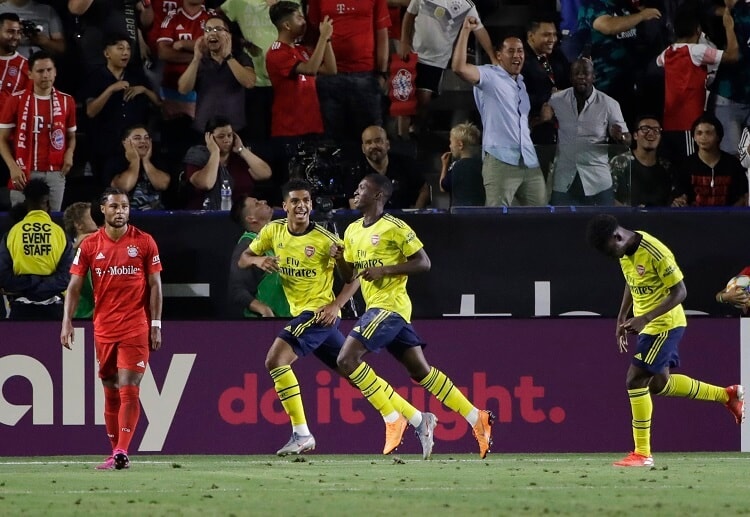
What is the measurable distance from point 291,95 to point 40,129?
2.50 m

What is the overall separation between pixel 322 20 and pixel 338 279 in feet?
9.62

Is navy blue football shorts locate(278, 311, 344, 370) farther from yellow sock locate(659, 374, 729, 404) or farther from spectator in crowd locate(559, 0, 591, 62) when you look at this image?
spectator in crowd locate(559, 0, 591, 62)

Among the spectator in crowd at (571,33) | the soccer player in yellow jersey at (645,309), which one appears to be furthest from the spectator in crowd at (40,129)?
the soccer player in yellow jersey at (645,309)

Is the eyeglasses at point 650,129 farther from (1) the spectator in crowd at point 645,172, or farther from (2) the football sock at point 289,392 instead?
(2) the football sock at point 289,392

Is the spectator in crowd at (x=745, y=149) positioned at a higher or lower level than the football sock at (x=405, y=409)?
higher

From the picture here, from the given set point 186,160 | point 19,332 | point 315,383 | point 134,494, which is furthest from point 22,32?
point 134,494

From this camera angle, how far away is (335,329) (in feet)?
37.6

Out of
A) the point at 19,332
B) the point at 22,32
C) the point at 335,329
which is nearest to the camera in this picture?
the point at 335,329

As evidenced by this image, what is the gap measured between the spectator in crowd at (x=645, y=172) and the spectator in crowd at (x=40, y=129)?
5.24 metres

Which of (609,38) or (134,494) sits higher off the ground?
(609,38)

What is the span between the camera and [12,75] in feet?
45.4

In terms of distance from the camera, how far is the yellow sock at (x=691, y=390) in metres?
11.1

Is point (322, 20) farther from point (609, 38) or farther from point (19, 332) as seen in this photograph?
point (19, 332)

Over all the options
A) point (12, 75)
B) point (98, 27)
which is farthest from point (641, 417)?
point (98, 27)
